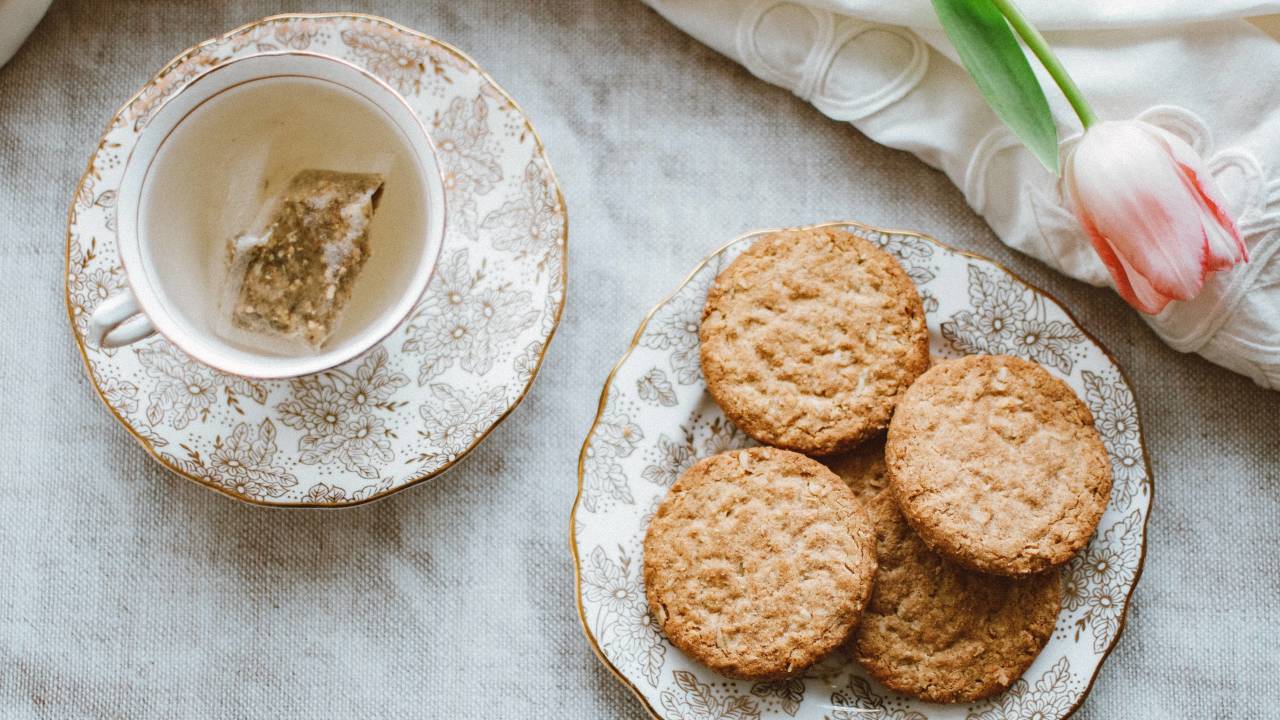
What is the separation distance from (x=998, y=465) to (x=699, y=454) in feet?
1.30

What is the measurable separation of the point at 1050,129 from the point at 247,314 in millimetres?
1044

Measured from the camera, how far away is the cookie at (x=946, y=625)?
1310 mm

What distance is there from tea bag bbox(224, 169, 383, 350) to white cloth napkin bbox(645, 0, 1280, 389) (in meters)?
0.57

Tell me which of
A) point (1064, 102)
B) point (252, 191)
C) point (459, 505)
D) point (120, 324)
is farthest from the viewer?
point (459, 505)

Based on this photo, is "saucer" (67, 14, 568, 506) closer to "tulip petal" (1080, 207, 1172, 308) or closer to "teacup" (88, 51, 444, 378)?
"teacup" (88, 51, 444, 378)

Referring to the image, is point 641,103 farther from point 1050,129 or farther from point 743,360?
point 1050,129

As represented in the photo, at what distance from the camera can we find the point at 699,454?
1.38m

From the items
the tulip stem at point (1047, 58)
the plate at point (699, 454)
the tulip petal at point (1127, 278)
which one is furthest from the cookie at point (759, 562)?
the tulip stem at point (1047, 58)

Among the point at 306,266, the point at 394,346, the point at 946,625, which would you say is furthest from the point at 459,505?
the point at 946,625

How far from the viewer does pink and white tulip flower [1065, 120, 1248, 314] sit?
121cm

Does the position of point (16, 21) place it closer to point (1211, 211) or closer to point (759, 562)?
point (759, 562)

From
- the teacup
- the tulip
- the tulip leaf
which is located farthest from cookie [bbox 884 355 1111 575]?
the teacup

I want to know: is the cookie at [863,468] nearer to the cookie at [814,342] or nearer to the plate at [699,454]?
the cookie at [814,342]

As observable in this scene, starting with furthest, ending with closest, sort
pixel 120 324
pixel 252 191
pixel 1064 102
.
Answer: pixel 1064 102 → pixel 252 191 → pixel 120 324
